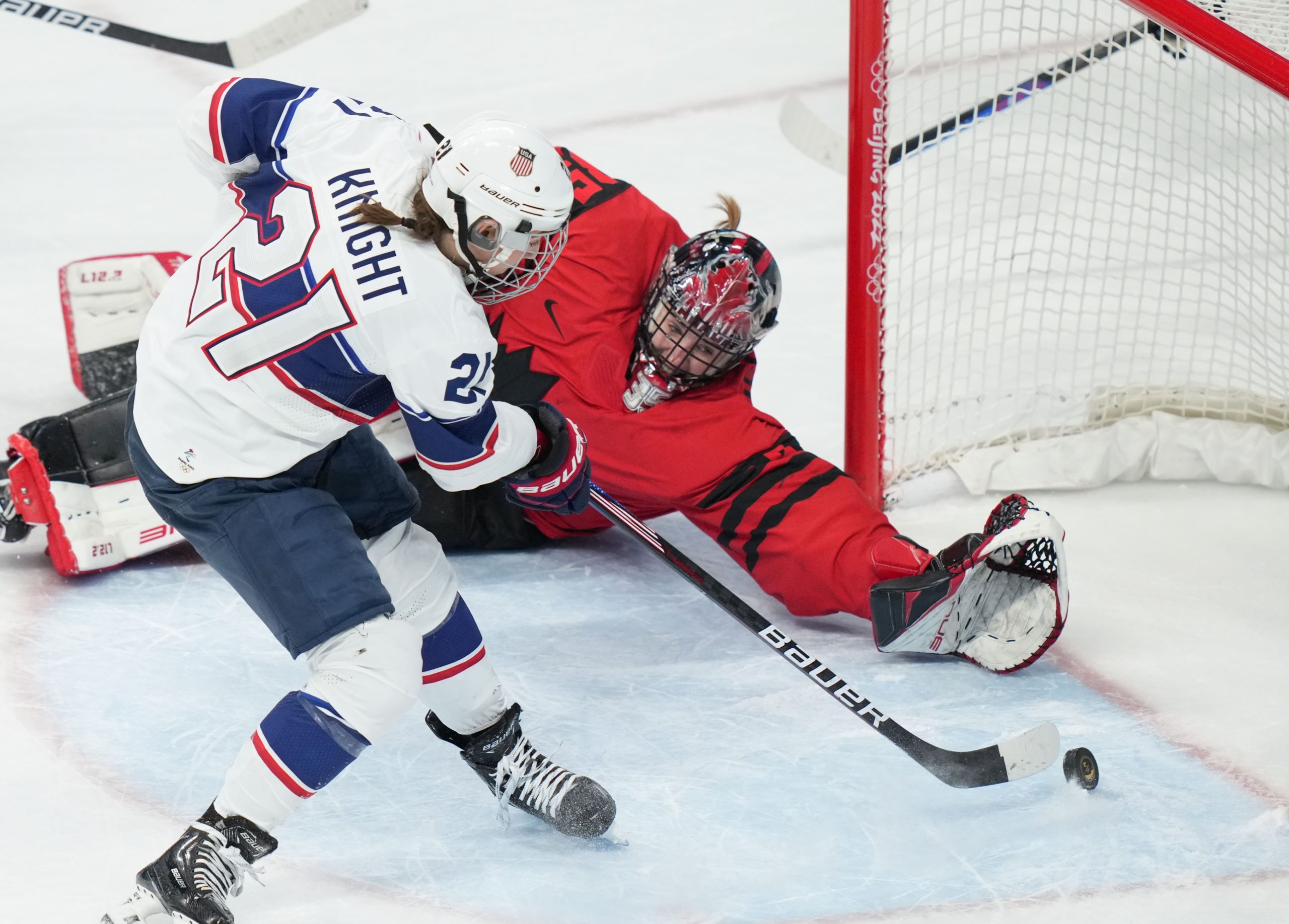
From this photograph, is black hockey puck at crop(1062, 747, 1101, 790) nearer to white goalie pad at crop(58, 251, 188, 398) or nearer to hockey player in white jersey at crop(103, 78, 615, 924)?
hockey player in white jersey at crop(103, 78, 615, 924)

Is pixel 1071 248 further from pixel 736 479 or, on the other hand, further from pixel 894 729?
pixel 894 729

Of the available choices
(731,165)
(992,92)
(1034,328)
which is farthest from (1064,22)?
(731,165)

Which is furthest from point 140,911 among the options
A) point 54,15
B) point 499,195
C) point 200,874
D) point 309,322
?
point 54,15

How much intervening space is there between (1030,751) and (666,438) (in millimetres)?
907

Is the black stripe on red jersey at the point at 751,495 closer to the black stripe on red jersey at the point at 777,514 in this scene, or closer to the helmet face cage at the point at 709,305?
the black stripe on red jersey at the point at 777,514

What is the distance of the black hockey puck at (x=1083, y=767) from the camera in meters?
2.09

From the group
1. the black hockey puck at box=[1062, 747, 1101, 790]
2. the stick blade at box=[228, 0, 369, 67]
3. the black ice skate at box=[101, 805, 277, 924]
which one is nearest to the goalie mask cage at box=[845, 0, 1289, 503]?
the black hockey puck at box=[1062, 747, 1101, 790]

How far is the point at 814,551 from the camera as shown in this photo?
253 cm

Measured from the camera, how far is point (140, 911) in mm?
1763

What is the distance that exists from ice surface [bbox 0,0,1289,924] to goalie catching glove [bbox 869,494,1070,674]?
7 centimetres

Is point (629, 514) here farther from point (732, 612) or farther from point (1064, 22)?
point (1064, 22)

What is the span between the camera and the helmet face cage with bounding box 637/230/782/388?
254cm

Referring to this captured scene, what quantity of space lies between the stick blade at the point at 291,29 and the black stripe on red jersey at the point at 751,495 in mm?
3254

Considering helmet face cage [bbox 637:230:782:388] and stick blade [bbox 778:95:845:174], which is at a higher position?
helmet face cage [bbox 637:230:782:388]
